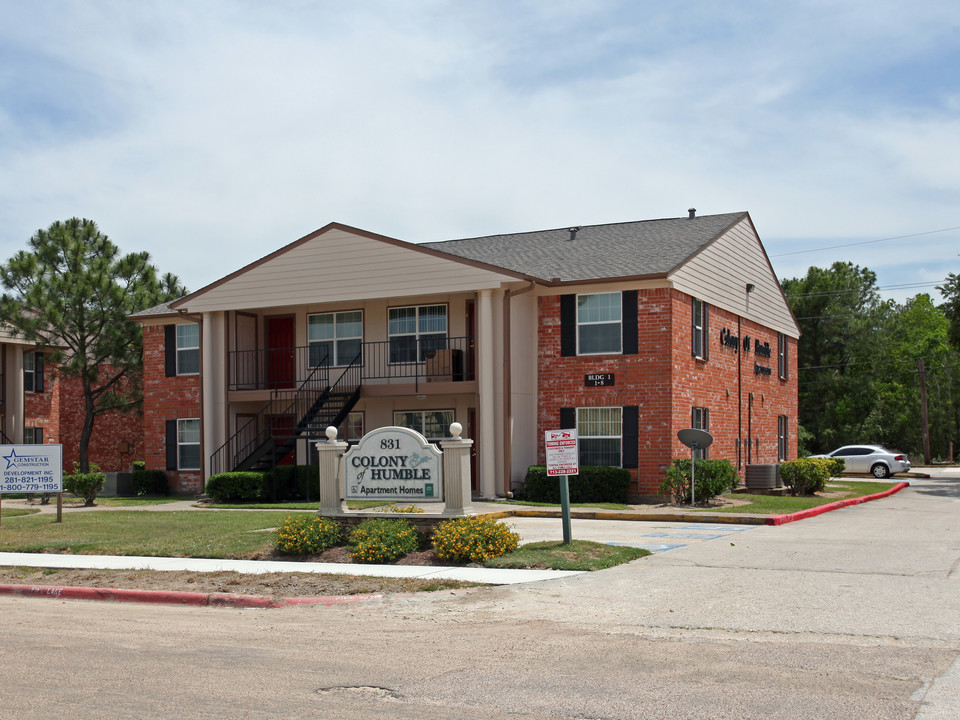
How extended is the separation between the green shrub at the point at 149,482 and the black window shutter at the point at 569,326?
12893mm

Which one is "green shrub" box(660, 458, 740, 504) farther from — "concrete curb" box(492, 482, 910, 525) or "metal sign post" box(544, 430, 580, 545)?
"metal sign post" box(544, 430, 580, 545)

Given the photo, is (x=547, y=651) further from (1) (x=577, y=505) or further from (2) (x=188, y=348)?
(2) (x=188, y=348)

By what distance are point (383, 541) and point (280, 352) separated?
16726 millimetres

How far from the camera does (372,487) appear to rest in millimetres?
15109

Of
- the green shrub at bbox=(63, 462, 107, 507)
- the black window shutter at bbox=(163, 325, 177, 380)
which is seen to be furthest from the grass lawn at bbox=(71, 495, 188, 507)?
the black window shutter at bbox=(163, 325, 177, 380)

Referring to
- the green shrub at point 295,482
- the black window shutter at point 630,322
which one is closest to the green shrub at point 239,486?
the green shrub at point 295,482

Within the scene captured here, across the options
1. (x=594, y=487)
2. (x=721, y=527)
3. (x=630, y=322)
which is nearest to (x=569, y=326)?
(x=630, y=322)

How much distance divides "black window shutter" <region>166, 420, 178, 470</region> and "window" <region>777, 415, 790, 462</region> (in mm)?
19685

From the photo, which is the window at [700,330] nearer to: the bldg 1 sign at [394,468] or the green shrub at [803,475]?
the green shrub at [803,475]

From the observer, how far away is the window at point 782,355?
35594 mm

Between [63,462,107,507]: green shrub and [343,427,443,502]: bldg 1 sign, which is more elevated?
[343,427,443,502]: bldg 1 sign

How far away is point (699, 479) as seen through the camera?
23344 mm

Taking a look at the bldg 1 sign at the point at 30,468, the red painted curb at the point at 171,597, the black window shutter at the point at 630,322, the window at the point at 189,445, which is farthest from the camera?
the window at the point at 189,445

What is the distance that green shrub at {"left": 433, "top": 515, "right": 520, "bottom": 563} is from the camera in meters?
13.6
